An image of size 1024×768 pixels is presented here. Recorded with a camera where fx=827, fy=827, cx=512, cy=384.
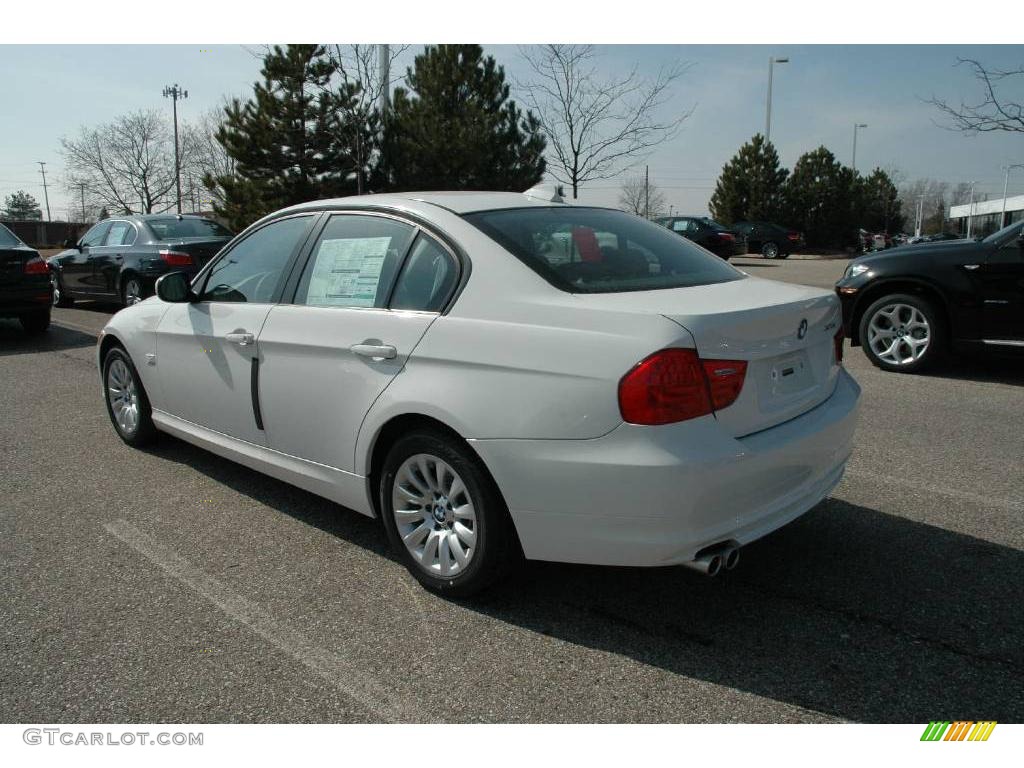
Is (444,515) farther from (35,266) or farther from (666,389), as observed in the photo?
(35,266)

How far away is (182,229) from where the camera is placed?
39.9ft

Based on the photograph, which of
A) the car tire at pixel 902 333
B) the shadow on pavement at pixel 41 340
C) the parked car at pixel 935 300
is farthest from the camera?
the shadow on pavement at pixel 41 340

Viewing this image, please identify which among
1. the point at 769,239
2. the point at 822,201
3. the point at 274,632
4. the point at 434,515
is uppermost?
the point at 822,201

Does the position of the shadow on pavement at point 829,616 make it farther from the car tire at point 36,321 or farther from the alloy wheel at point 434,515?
the car tire at point 36,321

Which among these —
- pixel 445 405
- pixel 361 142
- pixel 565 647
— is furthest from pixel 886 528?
pixel 361 142

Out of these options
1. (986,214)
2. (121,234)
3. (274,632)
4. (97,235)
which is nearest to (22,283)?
(121,234)

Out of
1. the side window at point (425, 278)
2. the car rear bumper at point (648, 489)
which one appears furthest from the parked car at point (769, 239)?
the car rear bumper at point (648, 489)

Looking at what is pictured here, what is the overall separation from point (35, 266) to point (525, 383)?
999 cm

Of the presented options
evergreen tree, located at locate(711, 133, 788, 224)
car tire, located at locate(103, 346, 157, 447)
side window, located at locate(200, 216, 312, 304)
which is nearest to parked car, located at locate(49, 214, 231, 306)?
car tire, located at locate(103, 346, 157, 447)

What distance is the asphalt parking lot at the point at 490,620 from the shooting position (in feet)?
8.47

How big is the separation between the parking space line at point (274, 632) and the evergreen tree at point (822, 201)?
41347 millimetres

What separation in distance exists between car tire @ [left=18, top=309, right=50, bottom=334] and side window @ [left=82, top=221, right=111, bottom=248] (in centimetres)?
221

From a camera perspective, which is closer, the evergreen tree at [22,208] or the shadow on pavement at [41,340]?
the shadow on pavement at [41,340]
